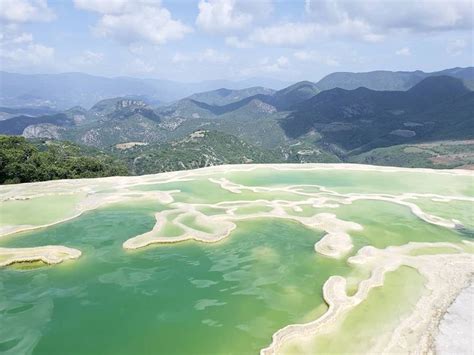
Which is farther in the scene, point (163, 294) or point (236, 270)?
point (236, 270)

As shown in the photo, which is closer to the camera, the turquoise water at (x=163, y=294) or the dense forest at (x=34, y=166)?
the turquoise water at (x=163, y=294)

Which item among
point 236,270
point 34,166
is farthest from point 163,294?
point 34,166

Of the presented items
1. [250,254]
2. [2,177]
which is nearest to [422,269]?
[250,254]

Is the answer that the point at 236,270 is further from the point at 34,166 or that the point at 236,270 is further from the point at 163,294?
the point at 34,166

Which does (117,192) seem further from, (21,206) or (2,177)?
(2,177)

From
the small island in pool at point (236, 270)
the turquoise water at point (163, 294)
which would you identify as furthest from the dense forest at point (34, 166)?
the turquoise water at point (163, 294)

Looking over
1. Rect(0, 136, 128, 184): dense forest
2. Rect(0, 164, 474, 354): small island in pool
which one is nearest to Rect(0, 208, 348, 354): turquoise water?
Rect(0, 164, 474, 354): small island in pool

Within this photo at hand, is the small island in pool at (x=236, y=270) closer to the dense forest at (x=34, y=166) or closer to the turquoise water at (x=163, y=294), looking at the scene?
the turquoise water at (x=163, y=294)

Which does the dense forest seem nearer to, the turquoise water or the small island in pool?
the small island in pool
